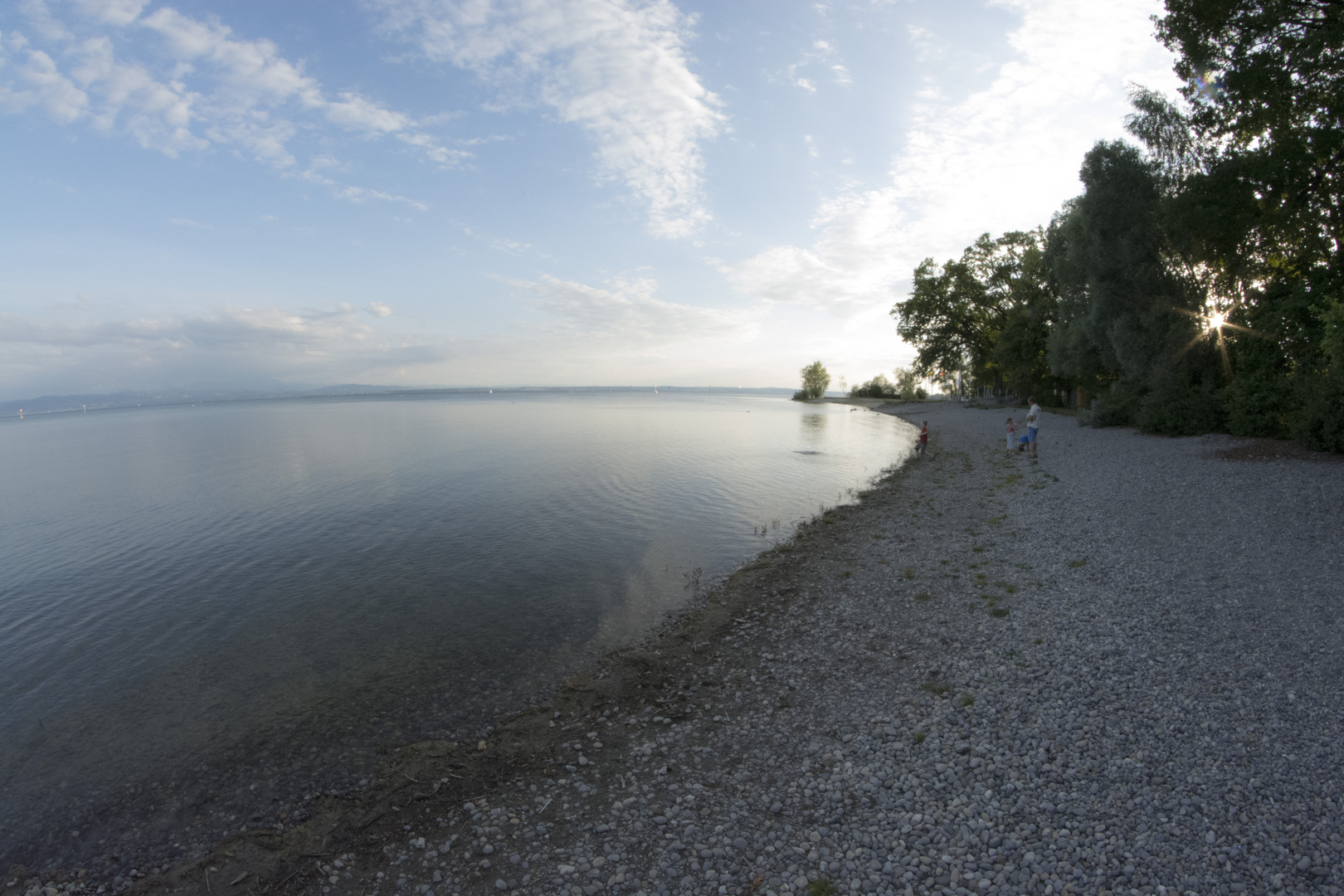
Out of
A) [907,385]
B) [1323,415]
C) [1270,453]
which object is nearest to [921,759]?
[1323,415]

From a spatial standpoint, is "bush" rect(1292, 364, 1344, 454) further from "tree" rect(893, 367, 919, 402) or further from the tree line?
"tree" rect(893, 367, 919, 402)

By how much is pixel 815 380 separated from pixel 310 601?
160 metres

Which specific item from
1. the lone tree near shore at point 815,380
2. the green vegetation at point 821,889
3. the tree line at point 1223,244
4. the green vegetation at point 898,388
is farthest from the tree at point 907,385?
the green vegetation at point 821,889

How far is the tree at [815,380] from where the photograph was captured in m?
166

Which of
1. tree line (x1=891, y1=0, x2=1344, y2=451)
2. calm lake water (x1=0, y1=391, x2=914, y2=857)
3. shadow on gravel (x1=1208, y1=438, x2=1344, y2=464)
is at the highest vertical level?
tree line (x1=891, y1=0, x2=1344, y2=451)

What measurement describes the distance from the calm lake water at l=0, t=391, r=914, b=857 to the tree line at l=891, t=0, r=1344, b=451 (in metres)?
16.2

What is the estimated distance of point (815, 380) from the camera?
166000 mm

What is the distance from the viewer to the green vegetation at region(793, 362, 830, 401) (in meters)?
166

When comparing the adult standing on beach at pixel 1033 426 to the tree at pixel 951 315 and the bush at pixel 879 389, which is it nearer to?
the tree at pixel 951 315

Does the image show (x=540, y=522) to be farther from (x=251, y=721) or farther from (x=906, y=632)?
(x=906, y=632)

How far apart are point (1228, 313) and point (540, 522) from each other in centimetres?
3588

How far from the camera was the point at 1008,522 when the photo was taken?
1897cm

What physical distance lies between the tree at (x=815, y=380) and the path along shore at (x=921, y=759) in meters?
155

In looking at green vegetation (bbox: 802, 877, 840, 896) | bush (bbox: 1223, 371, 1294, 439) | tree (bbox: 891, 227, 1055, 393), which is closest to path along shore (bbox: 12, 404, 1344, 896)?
green vegetation (bbox: 802, 877, 840, 896)
